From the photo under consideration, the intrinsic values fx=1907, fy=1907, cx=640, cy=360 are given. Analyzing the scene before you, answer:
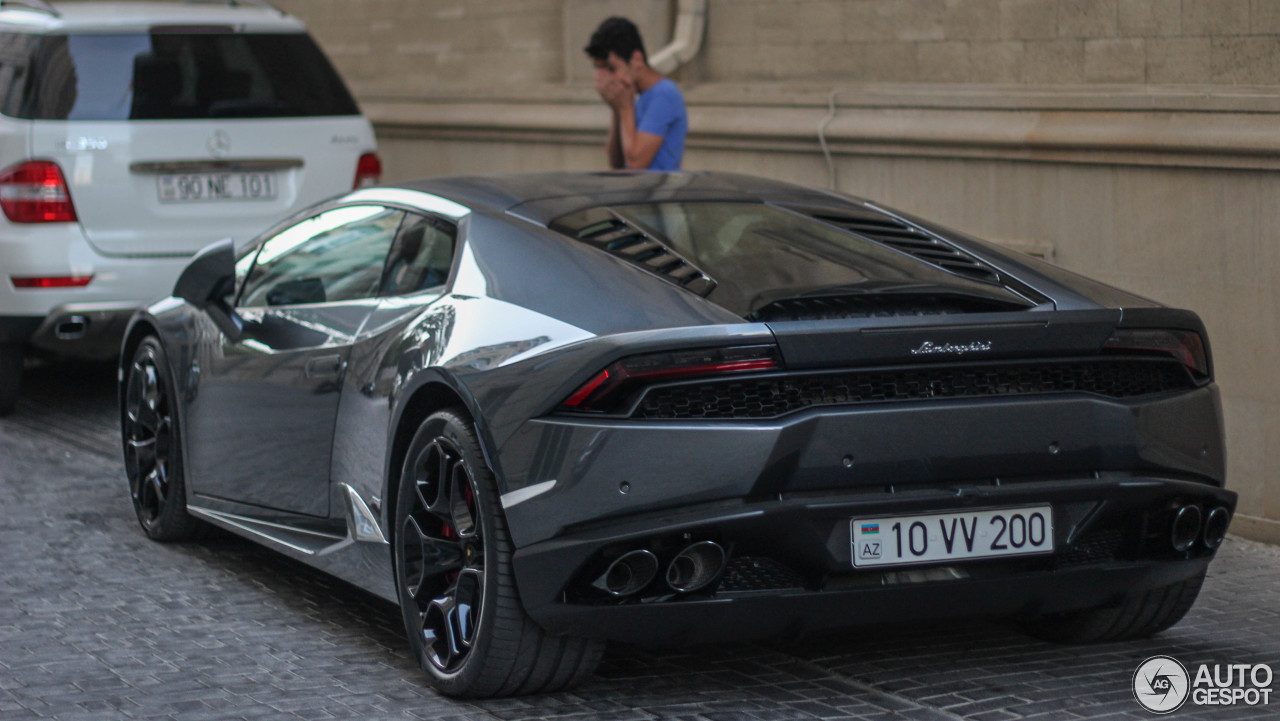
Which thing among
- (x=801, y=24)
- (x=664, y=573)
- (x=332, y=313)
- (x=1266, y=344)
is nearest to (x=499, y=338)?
(x=664, y=573)

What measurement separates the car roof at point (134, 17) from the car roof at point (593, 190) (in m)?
4.21

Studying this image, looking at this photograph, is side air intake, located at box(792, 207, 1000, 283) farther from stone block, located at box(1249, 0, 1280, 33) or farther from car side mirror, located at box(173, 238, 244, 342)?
stone block, located at box(1249, 0, 1280, 33)

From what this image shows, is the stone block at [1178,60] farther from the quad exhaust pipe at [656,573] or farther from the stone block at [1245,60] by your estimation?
the quad exhaust pipe at [656,573]

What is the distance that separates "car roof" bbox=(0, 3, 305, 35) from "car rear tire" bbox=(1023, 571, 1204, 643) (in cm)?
604

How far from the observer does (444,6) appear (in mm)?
13781

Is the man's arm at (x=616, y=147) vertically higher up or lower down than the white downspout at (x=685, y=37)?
lower down

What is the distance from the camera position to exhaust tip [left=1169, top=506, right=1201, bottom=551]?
4.63m

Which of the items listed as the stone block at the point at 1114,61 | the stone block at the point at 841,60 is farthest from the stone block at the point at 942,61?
the stone block at the point at 1114,61

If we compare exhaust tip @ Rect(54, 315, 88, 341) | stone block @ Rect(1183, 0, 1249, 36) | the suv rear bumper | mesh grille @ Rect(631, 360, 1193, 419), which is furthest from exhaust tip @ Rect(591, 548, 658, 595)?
exhaust tip @ Rect(54, 315, 88, 341)

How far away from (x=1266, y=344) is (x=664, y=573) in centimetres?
343

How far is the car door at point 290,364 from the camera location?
552 cm

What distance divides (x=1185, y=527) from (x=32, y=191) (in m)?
6.21

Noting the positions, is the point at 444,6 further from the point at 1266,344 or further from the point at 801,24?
the point at 1266,344

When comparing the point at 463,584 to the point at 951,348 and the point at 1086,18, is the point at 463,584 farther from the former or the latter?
the point at 1086,18
